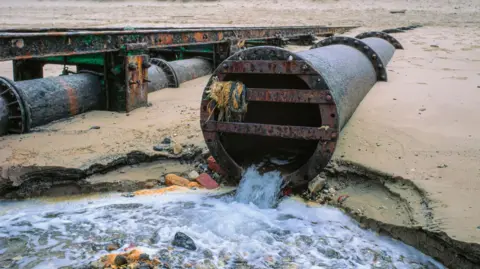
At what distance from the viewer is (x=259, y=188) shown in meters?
3.21

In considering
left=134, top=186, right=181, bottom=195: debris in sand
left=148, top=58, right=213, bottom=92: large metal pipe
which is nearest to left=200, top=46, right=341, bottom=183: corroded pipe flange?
left=134, top=186, right=181, bottom=195: debris in sand

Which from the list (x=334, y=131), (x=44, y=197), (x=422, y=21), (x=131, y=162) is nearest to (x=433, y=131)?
(x=334, y=131)

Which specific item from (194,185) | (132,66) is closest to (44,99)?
(132,66)

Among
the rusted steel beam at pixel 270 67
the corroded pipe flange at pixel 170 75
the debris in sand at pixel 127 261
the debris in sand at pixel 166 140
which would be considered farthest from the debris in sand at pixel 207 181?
the corroded pipe flange at pixel 170 75

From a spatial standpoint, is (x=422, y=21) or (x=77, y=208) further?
(x=422, y=21)

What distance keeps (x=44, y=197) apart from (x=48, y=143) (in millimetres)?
720

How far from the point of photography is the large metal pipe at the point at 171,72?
619cm

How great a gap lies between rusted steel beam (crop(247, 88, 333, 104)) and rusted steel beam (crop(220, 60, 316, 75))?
127 mm

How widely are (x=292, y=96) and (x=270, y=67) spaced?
0.24 metres

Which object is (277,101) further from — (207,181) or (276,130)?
(207,181)

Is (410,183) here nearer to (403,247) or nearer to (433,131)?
(403,247)

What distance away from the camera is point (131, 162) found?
3.58 metres

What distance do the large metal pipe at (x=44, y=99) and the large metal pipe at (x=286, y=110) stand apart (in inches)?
76.1

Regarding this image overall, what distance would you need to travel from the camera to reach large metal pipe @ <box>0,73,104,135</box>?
3.92 meters
